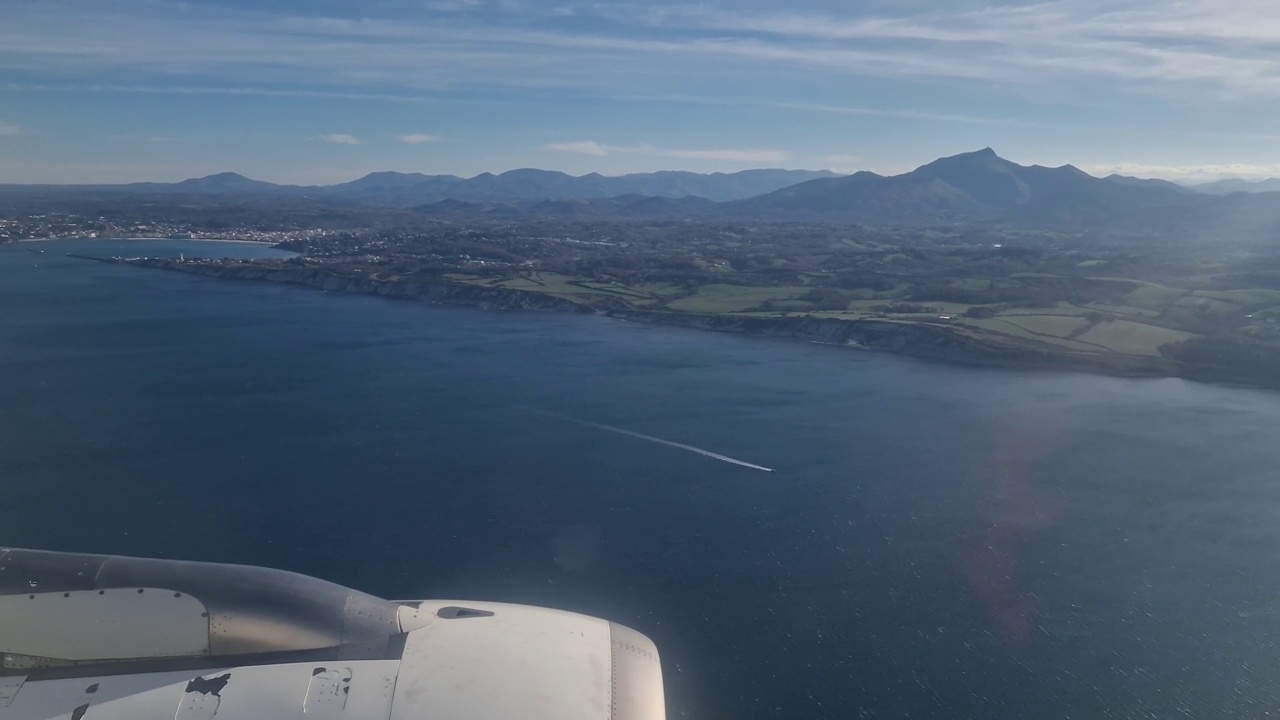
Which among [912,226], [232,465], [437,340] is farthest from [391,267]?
[912,226]

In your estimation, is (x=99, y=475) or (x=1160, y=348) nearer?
(x=99, y=475)

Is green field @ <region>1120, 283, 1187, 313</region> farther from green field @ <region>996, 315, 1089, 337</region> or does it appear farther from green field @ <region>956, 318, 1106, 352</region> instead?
green field @ <region>956, 318, 1106, 352</region>

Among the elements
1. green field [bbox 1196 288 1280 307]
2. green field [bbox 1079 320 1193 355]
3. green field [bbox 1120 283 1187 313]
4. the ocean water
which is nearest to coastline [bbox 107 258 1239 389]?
green field [bbox 1079 320 1193 355]

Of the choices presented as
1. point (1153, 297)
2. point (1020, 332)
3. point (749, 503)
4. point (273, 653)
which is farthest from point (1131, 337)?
point (273, 653)

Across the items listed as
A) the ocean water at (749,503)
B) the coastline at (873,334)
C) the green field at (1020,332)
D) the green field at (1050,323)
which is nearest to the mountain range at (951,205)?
the green field at (1050,323)

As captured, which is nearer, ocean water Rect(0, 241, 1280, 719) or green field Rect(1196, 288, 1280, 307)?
ocean water Rect(0, 241, 1280, 719)

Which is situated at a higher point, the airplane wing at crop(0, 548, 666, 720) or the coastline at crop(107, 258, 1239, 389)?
the airplane wing at crop(0, 548, 666, 720)

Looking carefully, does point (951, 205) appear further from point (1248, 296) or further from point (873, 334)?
point (873, 334)

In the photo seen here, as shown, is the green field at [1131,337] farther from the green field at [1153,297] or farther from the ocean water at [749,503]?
the green field at [1153,297]

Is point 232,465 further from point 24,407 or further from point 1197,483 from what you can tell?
point 1197,483
